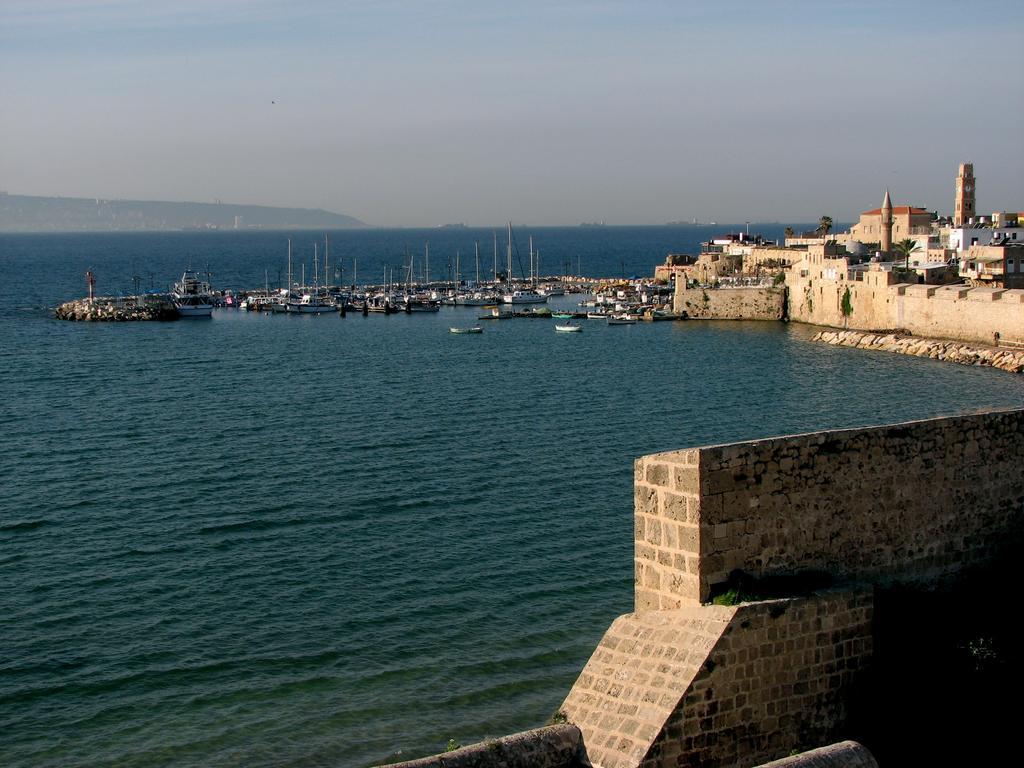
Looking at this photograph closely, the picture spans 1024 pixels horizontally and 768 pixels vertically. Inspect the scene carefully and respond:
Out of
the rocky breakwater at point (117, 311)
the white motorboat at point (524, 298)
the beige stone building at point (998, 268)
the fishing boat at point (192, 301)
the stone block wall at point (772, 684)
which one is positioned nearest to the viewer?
the stone block wall at point (772, 684)

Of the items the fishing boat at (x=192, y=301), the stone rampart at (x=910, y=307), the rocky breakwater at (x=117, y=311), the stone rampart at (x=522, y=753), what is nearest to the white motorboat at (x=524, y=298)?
the fishing boat at (x=192, y=301)

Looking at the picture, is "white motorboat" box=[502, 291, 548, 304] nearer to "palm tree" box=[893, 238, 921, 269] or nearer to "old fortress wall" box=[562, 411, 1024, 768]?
"palm tree" box=[893, 238, 921, 269]

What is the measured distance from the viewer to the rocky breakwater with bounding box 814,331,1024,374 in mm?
47469

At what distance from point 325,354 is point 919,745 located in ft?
162

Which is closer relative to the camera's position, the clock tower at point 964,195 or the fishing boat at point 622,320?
the fishing boat at point 622,320

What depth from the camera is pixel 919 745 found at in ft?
34.1

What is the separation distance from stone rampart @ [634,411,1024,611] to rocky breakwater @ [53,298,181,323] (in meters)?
74.4

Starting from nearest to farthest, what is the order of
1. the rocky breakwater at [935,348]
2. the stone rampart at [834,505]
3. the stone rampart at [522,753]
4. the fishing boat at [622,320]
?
the stone rampart at [522,753]
the stone rampart at [834,505]
the rocky breakwater at [935,348]
the fishing boat at [622,320]

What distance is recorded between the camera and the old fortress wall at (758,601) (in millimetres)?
9547

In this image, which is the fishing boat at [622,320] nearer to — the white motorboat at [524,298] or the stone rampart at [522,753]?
the white motorboat at [524,298]

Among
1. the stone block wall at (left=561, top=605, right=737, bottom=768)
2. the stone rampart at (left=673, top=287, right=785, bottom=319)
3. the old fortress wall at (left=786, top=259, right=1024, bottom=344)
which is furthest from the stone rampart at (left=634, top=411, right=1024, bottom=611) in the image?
the stone rampart at (left=673, top=287, right=785, bottom=319)

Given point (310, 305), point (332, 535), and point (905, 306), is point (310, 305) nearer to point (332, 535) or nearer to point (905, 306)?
point (905, 306)

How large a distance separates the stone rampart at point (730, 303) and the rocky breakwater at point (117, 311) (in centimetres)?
3471

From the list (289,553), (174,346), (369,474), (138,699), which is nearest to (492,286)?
(174,346)
